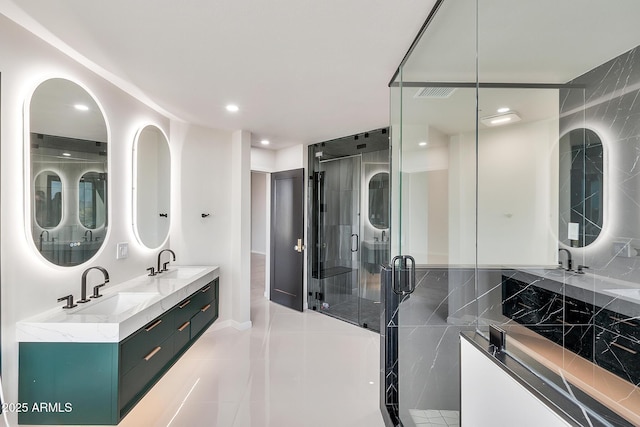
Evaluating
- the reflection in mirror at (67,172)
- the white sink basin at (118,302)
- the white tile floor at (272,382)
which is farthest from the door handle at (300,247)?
the reflection in mirror at (67,172)

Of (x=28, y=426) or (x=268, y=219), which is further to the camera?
(x=268, y=219)

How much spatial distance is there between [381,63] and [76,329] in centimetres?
265

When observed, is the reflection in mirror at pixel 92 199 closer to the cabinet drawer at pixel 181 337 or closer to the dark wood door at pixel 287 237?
the cabinet drawer at pixel 181 337

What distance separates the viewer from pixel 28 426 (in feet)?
5.16

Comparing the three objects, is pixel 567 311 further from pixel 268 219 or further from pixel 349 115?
pixel 268 219

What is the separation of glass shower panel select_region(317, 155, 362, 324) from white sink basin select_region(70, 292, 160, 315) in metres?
2.57

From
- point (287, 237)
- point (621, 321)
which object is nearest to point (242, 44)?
point (621, 321)

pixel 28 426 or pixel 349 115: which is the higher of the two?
pixel 349 115

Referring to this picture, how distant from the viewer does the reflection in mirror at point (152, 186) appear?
8.77ft

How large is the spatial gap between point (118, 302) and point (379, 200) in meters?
3.10

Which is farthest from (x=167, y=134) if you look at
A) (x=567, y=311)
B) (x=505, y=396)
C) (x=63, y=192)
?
(x=567, y=311)

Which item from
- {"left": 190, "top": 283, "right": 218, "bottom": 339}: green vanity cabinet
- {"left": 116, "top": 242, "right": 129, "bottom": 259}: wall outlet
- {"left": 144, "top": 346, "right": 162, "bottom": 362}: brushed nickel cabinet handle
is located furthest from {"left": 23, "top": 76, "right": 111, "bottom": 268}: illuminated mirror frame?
{"left": 190, "top": 283, "right": 218, "bottom": 339}: green vanity cabinet

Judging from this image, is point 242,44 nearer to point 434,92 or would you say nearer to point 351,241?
point 434,92

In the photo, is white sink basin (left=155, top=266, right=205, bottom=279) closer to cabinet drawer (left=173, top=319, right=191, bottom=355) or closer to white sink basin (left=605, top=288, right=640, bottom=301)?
cabinet drawer (left=173, top=319, right=191, bottom=355)
